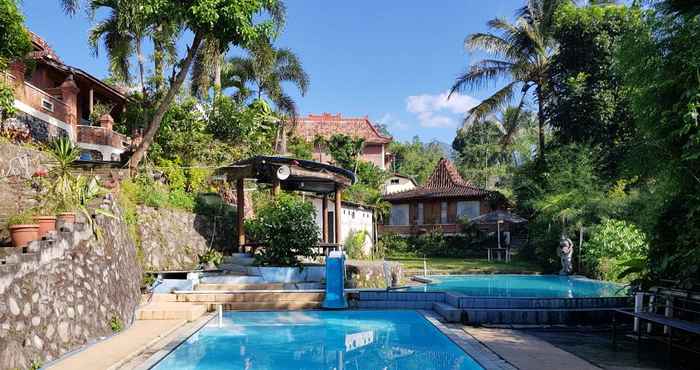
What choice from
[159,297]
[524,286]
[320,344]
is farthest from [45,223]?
[524,286]

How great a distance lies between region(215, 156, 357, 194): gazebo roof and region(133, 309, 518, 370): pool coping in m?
5.18

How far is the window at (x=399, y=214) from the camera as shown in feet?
117

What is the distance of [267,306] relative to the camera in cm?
1166

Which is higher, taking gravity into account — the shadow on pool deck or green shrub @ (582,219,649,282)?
green shrub @ (582,219,649,282)

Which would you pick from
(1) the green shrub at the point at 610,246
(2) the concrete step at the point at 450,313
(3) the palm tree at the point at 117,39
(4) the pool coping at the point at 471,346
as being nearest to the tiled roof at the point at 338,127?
(3) the palm tree at the point at 117,39

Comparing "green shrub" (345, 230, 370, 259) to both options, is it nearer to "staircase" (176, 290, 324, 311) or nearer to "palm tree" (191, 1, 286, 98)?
"palm tree" (191, 1, 286, 98)

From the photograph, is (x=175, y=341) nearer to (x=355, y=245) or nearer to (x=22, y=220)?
(x=22, y=220)

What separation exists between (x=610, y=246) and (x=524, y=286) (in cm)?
333

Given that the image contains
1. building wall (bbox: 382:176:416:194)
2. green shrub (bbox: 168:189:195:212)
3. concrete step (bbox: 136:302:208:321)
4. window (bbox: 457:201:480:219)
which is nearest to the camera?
concrete step (bbox: 136:302:208:321)

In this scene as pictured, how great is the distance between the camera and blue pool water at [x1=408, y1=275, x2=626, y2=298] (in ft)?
49.0

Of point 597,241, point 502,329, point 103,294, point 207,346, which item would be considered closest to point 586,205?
point 597,241

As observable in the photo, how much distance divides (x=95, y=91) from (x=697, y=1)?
85.8ft

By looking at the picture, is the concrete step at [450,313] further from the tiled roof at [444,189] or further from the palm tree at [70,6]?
the tiled roof at [444,189]

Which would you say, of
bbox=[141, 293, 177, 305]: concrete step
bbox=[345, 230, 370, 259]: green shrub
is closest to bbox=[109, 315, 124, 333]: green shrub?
bbox=[141, 293, 177, 305]: concrete step
